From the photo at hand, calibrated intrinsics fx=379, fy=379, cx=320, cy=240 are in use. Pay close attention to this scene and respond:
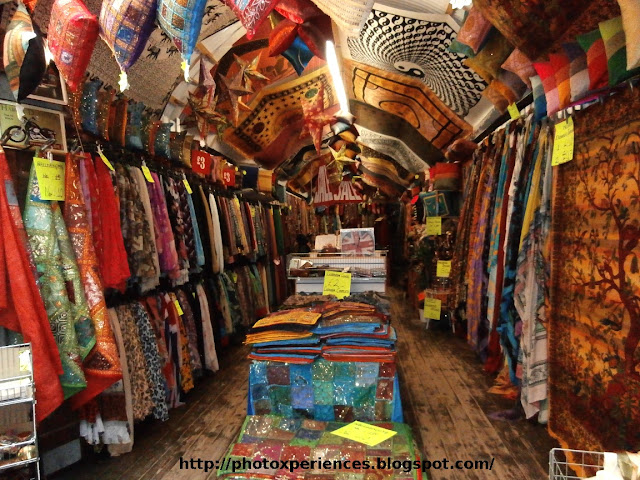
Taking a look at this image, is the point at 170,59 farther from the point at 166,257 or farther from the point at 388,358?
the point at 388,358

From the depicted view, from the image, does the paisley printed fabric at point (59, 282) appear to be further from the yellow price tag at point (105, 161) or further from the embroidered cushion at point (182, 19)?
the embroidered cushion at point (182, 19)

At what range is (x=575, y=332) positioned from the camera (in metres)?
1.74

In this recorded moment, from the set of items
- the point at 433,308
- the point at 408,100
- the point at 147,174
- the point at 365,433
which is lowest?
the point at 433,308

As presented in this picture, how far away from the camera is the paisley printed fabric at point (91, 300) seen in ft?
5.71

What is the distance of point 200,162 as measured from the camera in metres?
3.41

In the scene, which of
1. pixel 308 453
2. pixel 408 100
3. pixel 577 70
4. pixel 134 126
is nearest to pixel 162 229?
pixel 134 126

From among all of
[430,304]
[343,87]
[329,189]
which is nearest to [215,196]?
[343,87]

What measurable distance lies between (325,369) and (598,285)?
3.92 feet

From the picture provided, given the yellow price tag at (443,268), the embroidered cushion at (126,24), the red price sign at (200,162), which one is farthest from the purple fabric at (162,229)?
the yellow price tag at (443,268)

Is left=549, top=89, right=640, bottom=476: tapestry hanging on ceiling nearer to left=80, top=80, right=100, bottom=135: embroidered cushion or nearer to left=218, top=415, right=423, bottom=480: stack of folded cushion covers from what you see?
left=218, top=415, right=423, bottom=480: stack of folded cushion covers

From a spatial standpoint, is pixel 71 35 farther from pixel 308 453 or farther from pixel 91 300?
pixel 308 453

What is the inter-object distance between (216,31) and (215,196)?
1458mm

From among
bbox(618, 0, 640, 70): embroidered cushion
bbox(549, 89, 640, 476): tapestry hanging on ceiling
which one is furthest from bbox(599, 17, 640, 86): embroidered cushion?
bbox(618, 0, 640, 70): embroidered cushion

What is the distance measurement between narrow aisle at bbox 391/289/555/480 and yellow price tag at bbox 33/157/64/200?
Result: 7.07 feet
